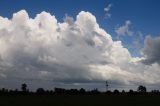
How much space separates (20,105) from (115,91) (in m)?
95.5

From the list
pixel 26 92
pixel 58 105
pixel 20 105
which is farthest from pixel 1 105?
pixel 26 92

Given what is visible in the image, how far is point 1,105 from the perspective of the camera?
7375 cm

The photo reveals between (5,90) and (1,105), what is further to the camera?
(5,90)

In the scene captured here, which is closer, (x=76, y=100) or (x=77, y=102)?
(x=77, y=102)

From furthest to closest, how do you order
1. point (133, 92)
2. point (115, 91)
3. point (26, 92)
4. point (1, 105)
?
1. point (115, 91)
2. point (133, 92)
3. point (26, 92)
4. point (1, 105)

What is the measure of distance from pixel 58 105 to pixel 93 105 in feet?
27.3

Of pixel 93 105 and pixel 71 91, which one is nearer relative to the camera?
pixel 93 105

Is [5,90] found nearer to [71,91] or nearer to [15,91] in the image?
[15,91]

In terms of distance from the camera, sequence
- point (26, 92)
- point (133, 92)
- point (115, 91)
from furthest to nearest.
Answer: point (115, 91) → point (133, 92) → point (26, 92)

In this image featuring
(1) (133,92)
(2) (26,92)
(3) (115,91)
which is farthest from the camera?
(3) (115,91)

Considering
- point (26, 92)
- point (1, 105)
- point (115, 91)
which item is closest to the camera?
point (1, 105)

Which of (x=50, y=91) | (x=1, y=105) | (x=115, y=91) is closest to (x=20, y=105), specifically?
(x=1, y=105)

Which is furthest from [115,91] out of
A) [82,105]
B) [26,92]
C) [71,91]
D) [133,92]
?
[82,105]

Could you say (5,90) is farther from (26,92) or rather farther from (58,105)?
(58,105)
